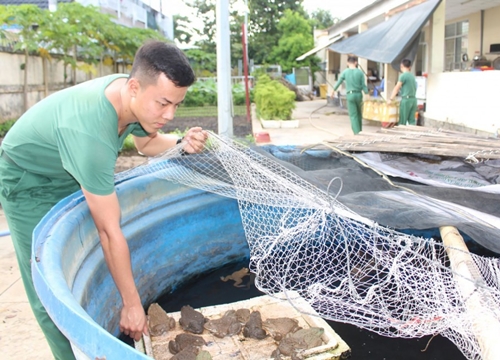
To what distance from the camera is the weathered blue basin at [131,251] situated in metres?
1.31

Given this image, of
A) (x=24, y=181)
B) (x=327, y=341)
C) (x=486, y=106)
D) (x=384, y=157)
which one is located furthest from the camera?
(x=486, y=106)

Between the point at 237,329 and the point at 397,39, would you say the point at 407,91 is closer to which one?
the point at 397,39

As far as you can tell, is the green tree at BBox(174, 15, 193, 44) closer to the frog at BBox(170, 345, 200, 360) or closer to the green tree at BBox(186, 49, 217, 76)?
the green tree at BBox(186, 49, 217, 76)

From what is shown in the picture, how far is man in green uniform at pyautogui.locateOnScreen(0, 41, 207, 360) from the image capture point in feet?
5.73

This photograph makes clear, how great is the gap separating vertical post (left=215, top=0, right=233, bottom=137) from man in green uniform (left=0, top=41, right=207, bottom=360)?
→ 3.12m

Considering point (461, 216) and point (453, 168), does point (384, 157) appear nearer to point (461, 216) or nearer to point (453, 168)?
point (453, 168)

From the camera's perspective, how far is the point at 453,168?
3199mm

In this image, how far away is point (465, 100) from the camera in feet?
26.4

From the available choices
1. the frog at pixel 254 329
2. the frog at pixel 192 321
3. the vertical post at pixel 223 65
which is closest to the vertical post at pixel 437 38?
the vertical post at pixel 223 65

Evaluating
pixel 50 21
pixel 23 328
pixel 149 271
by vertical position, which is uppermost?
pixel 50 21

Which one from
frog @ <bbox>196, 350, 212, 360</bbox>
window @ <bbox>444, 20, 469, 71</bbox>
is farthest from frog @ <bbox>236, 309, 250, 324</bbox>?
window @ <bbox>444, 20, 469, 71</bbox>

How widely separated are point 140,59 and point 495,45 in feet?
34.4

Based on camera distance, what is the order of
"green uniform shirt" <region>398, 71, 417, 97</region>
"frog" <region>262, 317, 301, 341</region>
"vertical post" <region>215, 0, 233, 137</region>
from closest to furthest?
1. "frog" <region>262, 317, 301, 341</region>
2. "vertical post" <region>215, 0, 233, 137</region>
3. "green uniform shirt" <region>398, 71, 417, 97</region>

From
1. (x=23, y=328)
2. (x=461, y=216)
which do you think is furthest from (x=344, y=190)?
(x=23, y=328)
